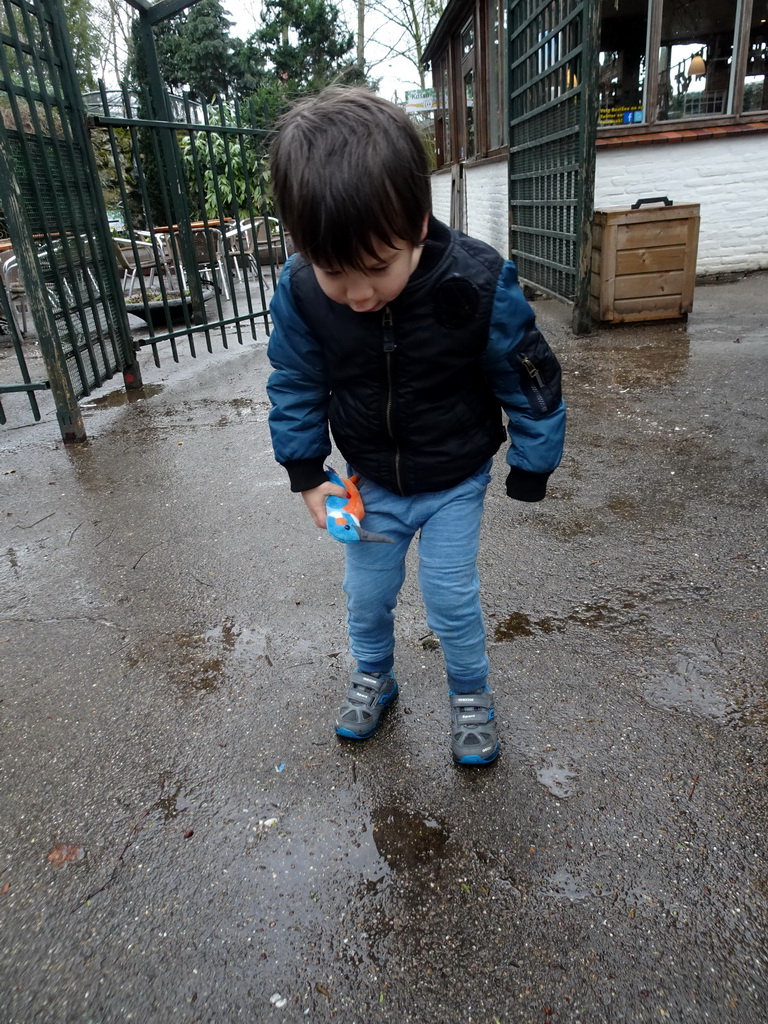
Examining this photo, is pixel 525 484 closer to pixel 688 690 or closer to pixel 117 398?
pixel 688 690

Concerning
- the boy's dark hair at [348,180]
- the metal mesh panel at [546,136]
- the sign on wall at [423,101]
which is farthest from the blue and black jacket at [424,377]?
the sign on wall at [423,101]

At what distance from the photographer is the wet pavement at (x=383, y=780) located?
1325 millimetres

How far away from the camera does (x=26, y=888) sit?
60.6 inches

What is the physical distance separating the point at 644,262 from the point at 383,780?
521cm

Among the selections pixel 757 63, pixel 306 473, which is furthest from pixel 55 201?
pixel 757 63

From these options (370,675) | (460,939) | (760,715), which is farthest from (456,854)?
(760,715)

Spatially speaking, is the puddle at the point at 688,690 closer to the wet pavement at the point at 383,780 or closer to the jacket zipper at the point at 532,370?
the wet pavement at the point at 383,780

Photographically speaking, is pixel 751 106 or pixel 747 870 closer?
pixel 747 870

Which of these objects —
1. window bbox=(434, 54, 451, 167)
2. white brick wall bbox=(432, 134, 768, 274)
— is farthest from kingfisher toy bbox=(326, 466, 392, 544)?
window bbox=(434, 54, 451, 167)

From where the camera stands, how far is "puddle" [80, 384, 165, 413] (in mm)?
5043

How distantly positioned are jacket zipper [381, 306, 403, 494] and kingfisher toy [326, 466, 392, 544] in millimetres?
119

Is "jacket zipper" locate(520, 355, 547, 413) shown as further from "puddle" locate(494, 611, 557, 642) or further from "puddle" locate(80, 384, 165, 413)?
"puddle" locate(80, 384, 165, 413)

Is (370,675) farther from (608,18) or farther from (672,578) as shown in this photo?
(608,18)

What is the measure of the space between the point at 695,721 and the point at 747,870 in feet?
1.43
